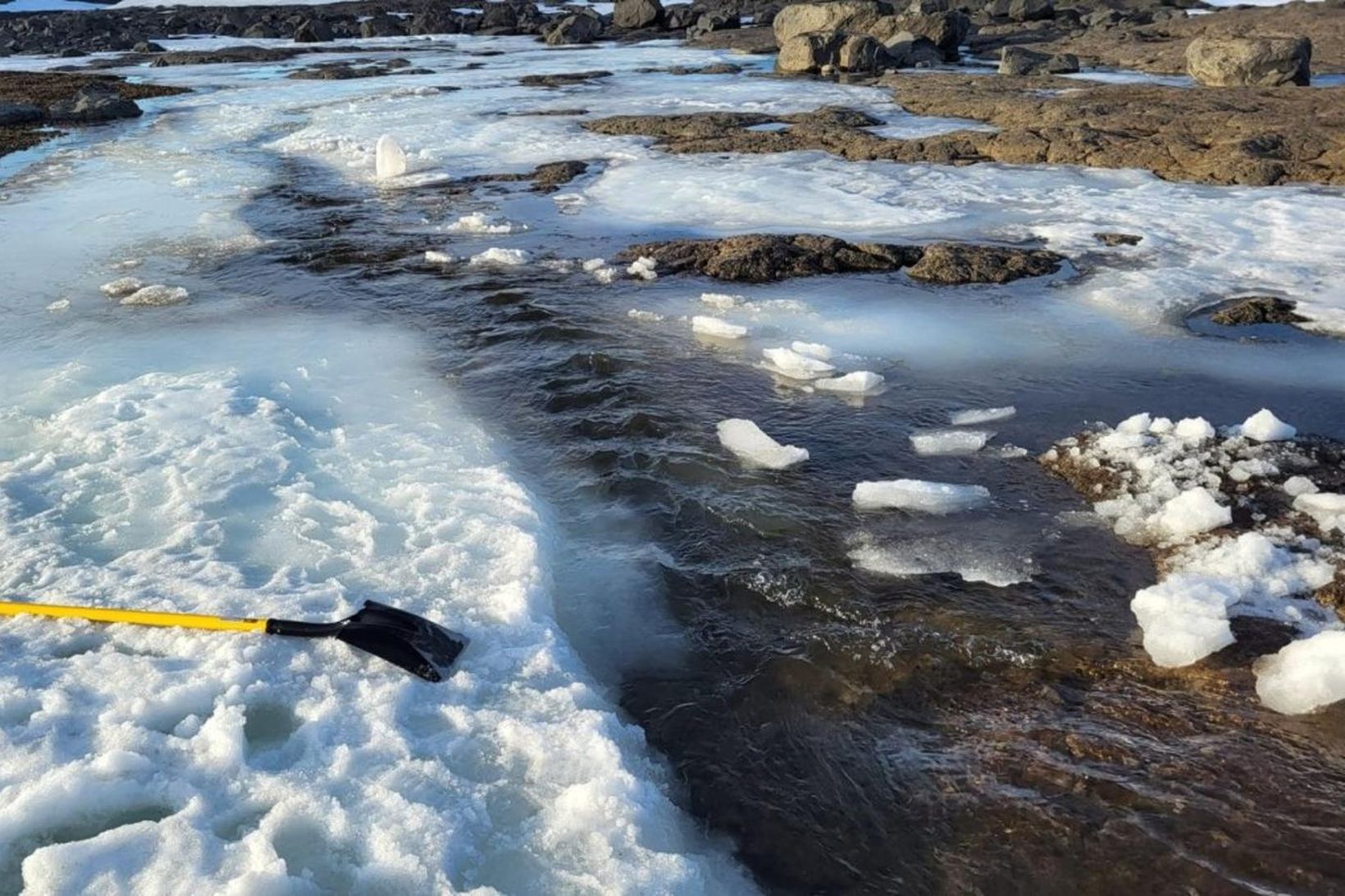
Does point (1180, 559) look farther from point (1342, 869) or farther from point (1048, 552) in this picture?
point (1342, 869)

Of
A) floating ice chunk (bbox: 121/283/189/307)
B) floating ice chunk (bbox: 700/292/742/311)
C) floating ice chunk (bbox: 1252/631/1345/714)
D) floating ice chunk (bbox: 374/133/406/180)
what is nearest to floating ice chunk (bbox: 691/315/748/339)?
floating ice chunk (bbox: 700/292/742/311)

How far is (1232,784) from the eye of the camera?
3041 mm

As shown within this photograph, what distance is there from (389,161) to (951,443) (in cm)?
1043

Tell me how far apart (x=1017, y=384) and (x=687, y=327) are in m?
2.51

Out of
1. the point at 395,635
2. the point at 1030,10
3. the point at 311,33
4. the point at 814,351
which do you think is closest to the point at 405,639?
the point at 395,635

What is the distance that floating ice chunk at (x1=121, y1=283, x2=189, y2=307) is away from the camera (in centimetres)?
802

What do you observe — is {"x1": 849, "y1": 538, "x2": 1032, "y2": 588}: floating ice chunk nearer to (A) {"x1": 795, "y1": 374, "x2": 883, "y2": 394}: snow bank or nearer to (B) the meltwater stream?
(B) the meltwater stream

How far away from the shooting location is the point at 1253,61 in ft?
60.7

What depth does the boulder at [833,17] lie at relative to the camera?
27422 millimetres

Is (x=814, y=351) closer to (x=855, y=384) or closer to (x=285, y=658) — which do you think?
(x=855, y=384)

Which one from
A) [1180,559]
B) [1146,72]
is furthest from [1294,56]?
[1180,559]

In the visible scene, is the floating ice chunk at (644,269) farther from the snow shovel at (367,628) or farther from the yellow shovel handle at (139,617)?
the yellow shovel handle at (139,617)

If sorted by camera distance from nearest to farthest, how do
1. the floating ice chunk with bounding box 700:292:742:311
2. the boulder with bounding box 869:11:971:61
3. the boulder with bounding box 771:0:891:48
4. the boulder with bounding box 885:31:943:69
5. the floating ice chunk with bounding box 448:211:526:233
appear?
1. the floating ice chunk with bounding box 700:292:742:311
2. the floating ice chunk with bounding box 448:211:526:233
3. the boulder with bounding box 885:31:943:69
4. the boulder with bounding box 869:11:971:61
5. the boulder with bounding box 771:0:891:48

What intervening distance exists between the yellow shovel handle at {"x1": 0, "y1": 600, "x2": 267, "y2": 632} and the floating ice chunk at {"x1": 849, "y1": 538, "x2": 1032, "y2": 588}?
103 inches
